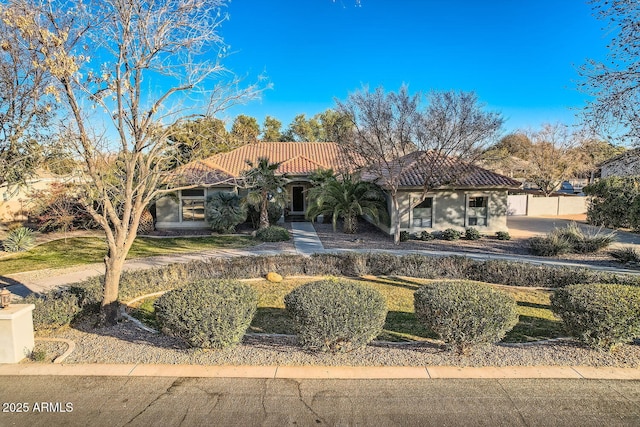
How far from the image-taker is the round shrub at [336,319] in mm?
5488

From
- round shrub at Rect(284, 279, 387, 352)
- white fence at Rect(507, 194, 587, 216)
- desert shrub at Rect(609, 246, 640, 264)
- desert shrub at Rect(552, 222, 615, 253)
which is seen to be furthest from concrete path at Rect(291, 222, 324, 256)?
white fence at Rect(507, 194, 587, 216)

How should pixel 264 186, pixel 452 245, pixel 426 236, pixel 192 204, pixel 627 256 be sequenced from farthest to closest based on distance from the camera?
pixel 192 204, pixel 264 186, pixel 426 236, pixel 452 245, pixel 627 256

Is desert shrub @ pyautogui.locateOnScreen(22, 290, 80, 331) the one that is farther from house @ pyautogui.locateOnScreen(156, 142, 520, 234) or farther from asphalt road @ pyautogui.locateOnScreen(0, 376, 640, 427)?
house @ pyautogui.locateOnScreen(156, 142, 520, 234)

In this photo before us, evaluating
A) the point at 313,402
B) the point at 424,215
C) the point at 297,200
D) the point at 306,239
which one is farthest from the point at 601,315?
the point at 297,200

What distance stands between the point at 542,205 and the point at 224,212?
24929 millimetres

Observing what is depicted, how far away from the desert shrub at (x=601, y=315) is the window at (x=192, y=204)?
19.2 metres

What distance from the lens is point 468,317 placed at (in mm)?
5508

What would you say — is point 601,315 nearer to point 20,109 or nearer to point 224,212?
point 20,109

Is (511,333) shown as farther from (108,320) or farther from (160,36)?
(160,36)

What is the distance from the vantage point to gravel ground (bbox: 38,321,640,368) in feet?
18.1

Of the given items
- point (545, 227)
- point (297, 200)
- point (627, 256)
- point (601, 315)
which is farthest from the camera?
point (297, 200)

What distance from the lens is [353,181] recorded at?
66.8ft

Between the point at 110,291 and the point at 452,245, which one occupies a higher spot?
the point at 110,291

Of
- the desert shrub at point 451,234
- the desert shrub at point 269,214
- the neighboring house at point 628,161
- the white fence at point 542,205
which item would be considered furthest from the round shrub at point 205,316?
the white fence at point 542,205
